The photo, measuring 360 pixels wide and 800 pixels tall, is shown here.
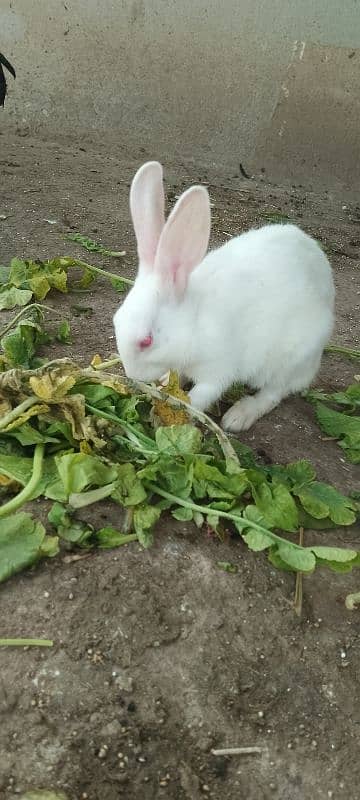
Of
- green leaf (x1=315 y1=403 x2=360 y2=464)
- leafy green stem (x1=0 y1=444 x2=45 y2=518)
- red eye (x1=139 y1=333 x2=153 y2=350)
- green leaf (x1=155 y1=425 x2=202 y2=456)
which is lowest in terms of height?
green leaf (x1=315 y1=403 x2=360 y2=464)

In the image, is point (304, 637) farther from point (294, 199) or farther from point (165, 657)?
point (294, 199)

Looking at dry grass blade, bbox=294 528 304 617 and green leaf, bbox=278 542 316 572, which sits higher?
green leaf, bbox=278 542 316 572

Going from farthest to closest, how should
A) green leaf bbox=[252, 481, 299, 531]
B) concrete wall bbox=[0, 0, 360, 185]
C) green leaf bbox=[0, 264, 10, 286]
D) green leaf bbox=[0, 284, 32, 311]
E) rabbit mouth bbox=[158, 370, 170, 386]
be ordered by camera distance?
concrete wall bbox=[0, 0, 360, 185] < green leaf bbox=[0, 264, 10, 286] < green leaf bbox=[0, 284, 32, 311] < rabbit mouth bbox=[158, 370, 170, 386] < green leaf bbox=[252, 481, 299, 531]

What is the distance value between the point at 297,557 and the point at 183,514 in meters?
0.30

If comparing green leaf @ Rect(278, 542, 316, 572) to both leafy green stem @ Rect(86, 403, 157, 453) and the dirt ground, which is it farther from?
leafy green stem @ Rect(86, 403, 157, 453)

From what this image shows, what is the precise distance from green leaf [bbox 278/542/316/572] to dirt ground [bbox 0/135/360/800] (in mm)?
70

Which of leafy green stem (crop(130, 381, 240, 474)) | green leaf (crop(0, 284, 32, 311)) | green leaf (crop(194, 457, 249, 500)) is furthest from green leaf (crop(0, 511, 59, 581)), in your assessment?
green leaf (crop(0, 284, 32, 311))

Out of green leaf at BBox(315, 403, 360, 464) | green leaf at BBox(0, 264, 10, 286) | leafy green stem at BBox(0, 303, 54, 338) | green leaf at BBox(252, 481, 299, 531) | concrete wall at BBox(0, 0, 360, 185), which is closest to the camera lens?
green leaf at BBox(252, 481, 299, 531)

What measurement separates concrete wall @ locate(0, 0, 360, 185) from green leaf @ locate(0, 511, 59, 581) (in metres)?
4.52

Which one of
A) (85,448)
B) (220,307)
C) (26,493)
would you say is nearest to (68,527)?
(26,493)

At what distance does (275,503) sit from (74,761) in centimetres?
78

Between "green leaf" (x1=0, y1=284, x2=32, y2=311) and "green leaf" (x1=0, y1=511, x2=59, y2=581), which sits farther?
"green leaf" (x1=0, y1=284, x2=32, y2=311)

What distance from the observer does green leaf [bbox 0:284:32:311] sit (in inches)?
117

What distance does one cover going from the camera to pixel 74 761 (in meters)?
1.46
